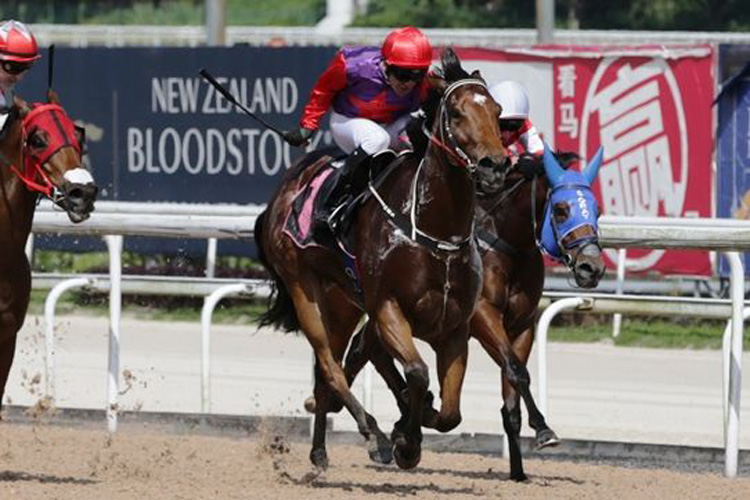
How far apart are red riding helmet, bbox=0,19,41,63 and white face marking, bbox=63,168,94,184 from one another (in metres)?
0.53

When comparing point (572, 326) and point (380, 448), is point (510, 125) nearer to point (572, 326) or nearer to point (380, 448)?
point (380, 448)

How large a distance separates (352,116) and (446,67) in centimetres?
92

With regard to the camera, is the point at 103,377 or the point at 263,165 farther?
the point at 263,165

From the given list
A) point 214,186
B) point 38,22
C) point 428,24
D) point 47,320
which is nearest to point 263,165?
point 214,186

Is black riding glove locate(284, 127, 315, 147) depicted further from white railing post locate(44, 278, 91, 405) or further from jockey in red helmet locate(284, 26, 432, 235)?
white railing post locate(44, 278, 91, 405)

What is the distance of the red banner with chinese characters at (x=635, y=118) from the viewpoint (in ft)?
46.4

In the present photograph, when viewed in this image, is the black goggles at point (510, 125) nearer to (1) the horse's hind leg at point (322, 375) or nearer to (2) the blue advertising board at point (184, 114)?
(1) the horse's hind leg at point (322, 375)

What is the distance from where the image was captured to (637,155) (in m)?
14.3

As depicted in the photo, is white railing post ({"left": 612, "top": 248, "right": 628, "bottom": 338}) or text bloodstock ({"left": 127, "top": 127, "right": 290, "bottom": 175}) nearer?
white railing post ({"left": 612, "top": 248, "right": 628, "bottom": 338})

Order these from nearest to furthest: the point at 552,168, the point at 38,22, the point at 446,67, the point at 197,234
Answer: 1. the point at 446,67
2. the point at 552,168
3. the point at 197,234
4. the point at 38,22

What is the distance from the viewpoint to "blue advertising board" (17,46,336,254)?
15.2 m

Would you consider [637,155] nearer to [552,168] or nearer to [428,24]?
[552,168]

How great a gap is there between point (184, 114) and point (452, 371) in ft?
26.9

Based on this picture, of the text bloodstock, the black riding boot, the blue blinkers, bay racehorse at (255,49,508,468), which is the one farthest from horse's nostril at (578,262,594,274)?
the text bloodstock
